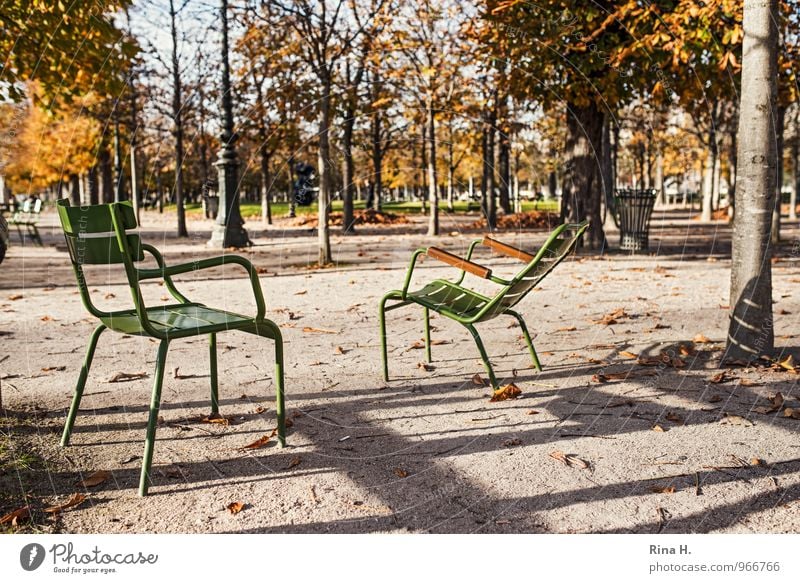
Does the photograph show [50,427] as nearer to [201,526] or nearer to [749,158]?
[201,526]

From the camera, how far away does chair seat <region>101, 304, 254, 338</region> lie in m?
3.23

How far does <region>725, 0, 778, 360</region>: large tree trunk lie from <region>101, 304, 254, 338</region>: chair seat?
3.25 m

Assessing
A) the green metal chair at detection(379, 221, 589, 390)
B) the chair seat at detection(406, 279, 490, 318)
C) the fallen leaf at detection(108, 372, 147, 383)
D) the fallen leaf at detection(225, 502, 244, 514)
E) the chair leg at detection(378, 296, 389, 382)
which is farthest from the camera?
the fallen leaf at detection(108, 372, 147, 383)

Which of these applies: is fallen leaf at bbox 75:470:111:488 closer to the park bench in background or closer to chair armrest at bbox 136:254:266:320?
chair armrest at bbox 136:254:266:320

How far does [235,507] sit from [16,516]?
2.67 ft

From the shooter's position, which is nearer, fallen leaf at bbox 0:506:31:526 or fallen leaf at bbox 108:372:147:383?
fallen leaf at bbox 0:506:31:526

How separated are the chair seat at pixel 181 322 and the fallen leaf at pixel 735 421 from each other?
2.48 meters

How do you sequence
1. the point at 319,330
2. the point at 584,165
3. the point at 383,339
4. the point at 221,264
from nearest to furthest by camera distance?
the point at 221,264 → the point at 383,339 → the point at 319,330 → the point at 584,165

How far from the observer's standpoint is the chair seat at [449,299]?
4.40 meters

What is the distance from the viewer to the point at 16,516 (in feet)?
9.17

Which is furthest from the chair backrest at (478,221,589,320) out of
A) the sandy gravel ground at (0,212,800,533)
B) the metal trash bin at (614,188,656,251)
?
the metal trash bin at (614,188,656,251)

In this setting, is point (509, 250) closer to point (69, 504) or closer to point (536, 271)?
point (536, 271)

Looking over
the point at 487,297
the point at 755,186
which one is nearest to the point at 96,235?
the point at 487,297

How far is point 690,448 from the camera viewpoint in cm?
349
